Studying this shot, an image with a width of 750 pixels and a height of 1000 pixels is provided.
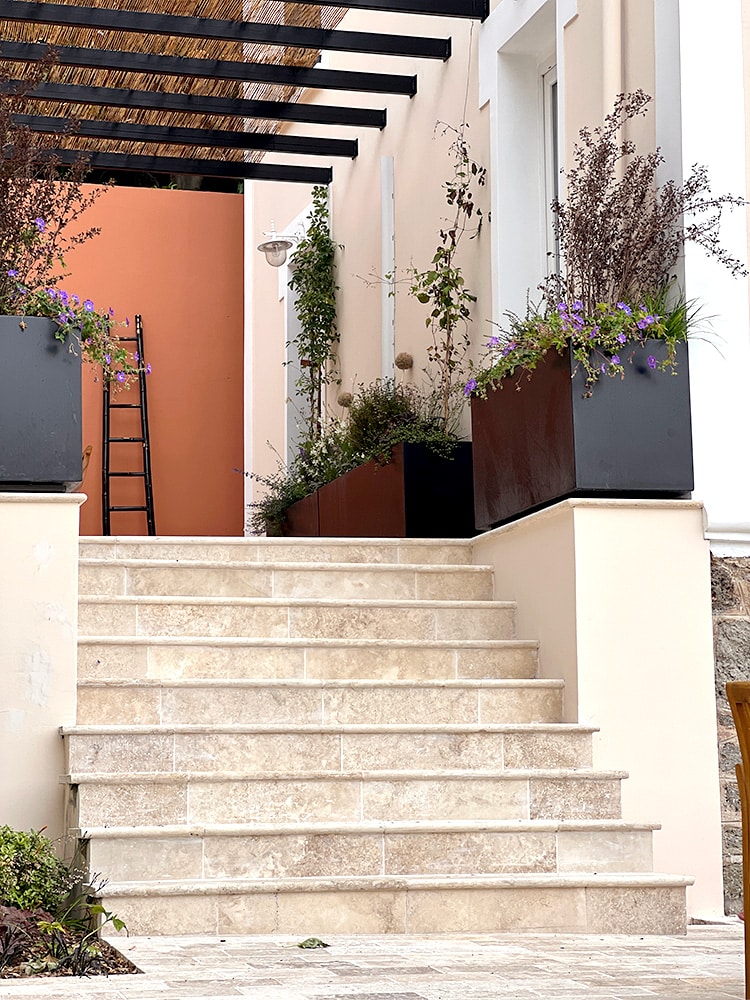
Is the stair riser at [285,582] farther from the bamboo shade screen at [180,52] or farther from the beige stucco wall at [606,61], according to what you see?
the bamboo shade screen at [180,52]

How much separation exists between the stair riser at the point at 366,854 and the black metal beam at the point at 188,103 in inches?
192

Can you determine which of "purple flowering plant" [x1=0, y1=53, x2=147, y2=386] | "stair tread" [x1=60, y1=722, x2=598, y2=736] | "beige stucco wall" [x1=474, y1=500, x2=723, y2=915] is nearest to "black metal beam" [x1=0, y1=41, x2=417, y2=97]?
"purple flowering plant" [x1=0, y1=53, x2=147, y2=386]

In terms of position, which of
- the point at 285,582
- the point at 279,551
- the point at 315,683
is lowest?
the point at 315,683

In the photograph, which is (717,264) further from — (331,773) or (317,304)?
(317,304)

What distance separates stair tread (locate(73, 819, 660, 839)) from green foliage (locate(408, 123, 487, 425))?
10.9 feet

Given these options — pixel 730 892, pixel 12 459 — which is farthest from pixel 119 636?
pixel 730 892

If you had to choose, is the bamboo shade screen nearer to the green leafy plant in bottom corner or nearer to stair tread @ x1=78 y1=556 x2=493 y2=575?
stair tread @ x1=78 y1=556 x2=493 y2=575

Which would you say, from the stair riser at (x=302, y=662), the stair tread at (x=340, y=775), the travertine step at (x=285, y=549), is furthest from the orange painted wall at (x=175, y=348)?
the stair tread at (x=340, y=775)

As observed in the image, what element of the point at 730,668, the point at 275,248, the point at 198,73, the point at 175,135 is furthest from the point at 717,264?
the point at 275,248

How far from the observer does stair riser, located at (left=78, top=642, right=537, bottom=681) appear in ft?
15.7

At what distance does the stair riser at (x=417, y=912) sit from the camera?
3.84 metres

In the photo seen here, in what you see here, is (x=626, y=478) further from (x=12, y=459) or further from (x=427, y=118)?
(x=427, y=118)

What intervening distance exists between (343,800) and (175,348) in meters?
7.21

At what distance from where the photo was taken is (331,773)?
14.0 feet
